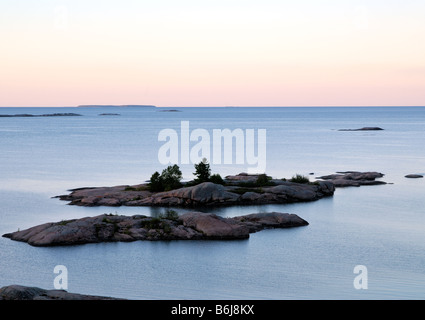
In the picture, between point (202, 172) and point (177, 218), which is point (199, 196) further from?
point (177, 218)

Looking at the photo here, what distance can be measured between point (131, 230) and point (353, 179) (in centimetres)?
3374

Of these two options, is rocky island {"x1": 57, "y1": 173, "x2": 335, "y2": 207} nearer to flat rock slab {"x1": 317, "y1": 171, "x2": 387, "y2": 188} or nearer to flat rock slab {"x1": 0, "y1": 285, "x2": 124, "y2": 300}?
flat rock slab {"x1": 317, "y1": 171, "x2": 387, "y2": 188}

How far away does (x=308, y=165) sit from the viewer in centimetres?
7925

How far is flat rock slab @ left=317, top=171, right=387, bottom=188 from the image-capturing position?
A: 200ft

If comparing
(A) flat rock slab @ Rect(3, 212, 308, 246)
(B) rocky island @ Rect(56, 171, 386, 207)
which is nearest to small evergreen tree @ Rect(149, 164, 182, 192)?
(B) rocky island @ Rect(56, 171, 386, 207)

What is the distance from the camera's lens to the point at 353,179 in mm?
63781

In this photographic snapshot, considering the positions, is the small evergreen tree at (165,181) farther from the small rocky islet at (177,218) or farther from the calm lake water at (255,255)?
the calm lake water at (255,255)

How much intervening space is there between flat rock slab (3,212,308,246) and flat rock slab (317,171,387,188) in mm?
24821

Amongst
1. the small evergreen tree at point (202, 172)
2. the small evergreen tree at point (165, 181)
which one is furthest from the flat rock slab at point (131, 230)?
the small evergreen tree at point (202, 172)

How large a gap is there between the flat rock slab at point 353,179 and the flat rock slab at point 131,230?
24821 millimetres

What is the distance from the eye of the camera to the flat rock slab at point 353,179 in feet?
200

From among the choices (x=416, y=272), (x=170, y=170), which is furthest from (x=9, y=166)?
(x=416, y=272)

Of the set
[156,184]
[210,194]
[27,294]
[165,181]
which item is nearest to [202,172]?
[165,181]
